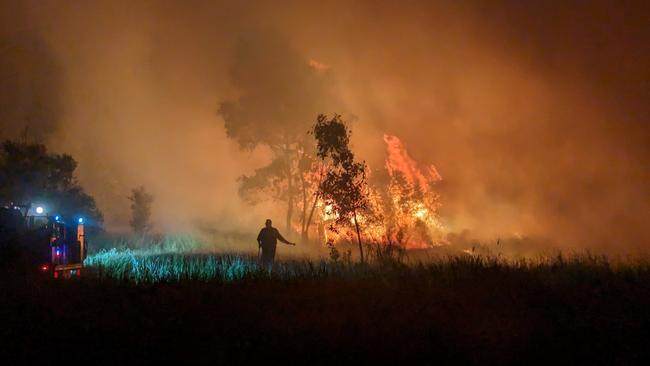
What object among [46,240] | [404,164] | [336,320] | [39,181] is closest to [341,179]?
[46,240]

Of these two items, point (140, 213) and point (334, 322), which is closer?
point (334, 322)

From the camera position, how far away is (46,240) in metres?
14.9

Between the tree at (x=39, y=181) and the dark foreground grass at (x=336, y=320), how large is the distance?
2017 cm

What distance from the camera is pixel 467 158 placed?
41406 mm

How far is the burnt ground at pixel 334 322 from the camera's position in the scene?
21.0 feet

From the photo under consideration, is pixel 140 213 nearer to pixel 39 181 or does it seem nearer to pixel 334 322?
pixel 39 181

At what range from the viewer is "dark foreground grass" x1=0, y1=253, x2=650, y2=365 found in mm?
6418

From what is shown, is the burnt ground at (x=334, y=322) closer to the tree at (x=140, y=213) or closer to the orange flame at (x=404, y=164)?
the orange flame at (x=404, y=164)

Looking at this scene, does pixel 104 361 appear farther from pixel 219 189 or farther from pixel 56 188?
pixel 219 189

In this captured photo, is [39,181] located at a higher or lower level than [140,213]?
higher

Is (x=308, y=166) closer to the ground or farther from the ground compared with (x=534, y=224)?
farther from the ground

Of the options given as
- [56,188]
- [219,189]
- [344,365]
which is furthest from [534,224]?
[344,365]

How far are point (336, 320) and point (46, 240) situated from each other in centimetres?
1122

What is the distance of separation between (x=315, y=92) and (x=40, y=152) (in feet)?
53.1
